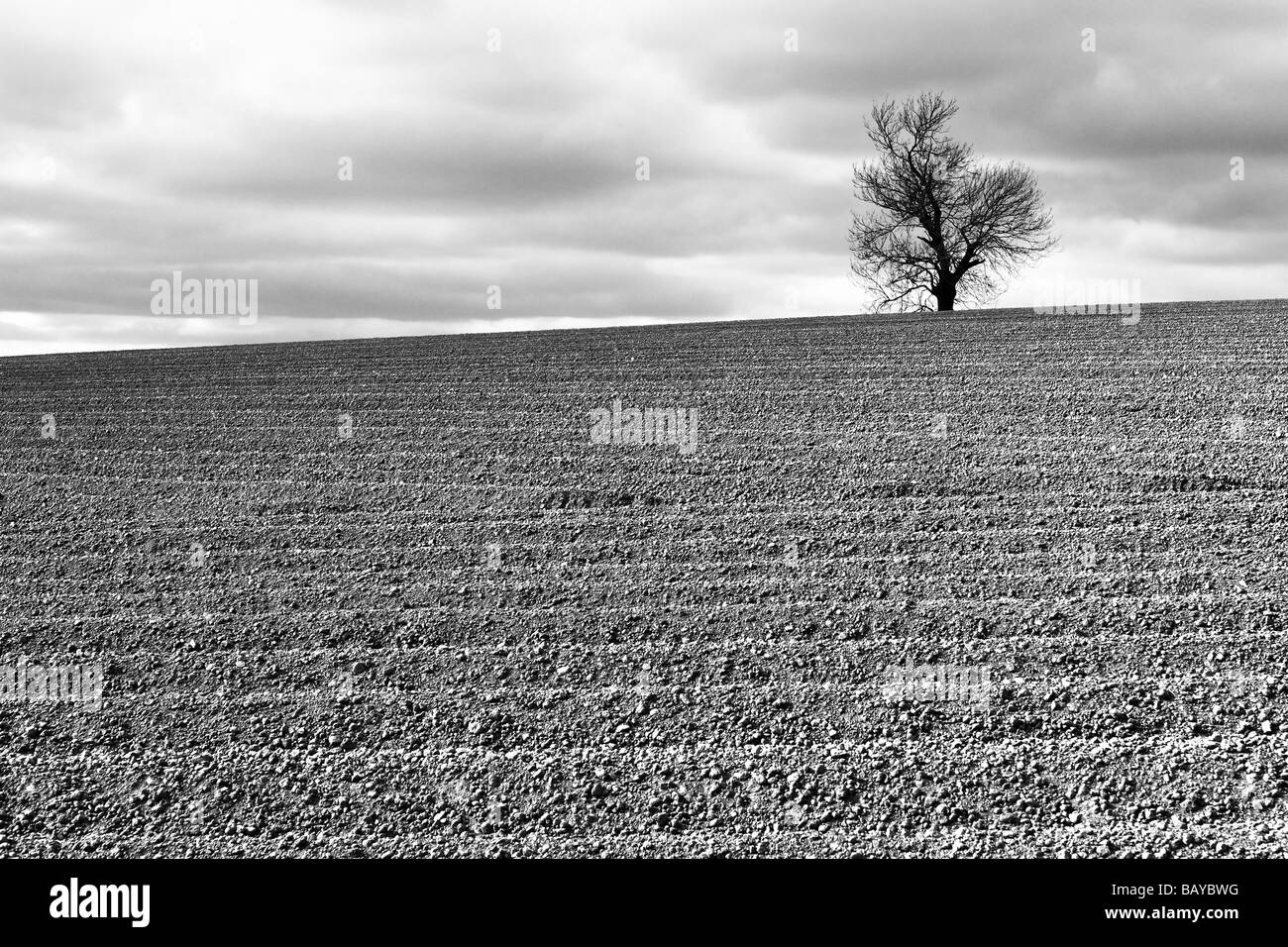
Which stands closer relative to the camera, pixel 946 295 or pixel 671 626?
pixel 671 626

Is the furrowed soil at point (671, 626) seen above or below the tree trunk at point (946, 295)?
below

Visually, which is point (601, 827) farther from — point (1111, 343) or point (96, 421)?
point (1111, 343)

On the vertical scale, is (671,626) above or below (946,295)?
below

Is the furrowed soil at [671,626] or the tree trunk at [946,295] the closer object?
the furrowed soil at [671,626]

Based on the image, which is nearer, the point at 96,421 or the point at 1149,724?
the point at 1149,724

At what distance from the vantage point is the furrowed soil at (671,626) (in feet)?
14.0

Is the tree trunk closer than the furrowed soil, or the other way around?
the furrowed soil

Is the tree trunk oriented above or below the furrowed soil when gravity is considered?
above

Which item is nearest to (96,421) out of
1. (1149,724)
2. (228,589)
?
(228,589)

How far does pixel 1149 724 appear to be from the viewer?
15.5 ft

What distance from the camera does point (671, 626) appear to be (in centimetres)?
589

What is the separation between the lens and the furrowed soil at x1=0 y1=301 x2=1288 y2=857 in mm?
4266
